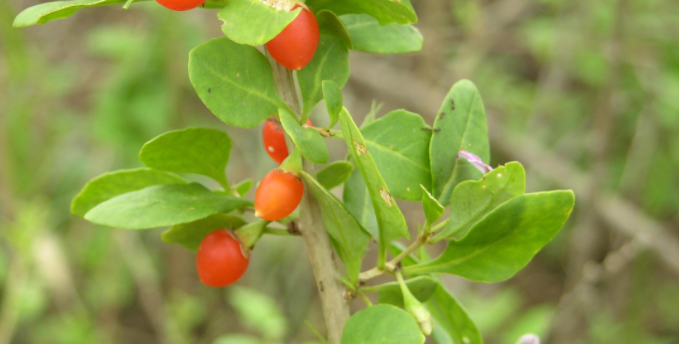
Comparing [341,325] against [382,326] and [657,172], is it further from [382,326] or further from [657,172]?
[657,172]

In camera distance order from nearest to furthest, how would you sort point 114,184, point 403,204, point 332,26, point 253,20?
point 253,20
point 332,26
point 114,184
point 403,204

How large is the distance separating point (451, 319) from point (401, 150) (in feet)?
0.97

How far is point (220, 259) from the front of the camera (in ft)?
2.61

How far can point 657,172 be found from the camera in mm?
3225

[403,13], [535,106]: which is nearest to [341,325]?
[403,13]

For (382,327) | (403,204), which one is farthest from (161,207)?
(403,204)

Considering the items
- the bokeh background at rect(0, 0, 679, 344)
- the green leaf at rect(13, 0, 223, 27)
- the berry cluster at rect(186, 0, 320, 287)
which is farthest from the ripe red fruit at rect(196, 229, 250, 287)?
the bokeh background at rect(0, 0, 679, 344)

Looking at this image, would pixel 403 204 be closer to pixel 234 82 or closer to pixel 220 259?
pixel 220 259

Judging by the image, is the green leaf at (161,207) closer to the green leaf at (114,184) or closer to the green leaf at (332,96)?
the green leaf at (114,184)

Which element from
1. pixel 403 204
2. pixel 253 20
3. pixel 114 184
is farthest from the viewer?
pixel 403 204

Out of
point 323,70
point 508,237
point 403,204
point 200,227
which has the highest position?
point 323,70

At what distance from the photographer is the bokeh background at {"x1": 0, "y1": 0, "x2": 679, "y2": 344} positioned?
9.55ft

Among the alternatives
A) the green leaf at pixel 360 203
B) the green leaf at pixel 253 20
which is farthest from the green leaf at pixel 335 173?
the green leaf at pixel 253 20

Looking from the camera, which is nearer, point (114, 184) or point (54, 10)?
point (54, 10)
